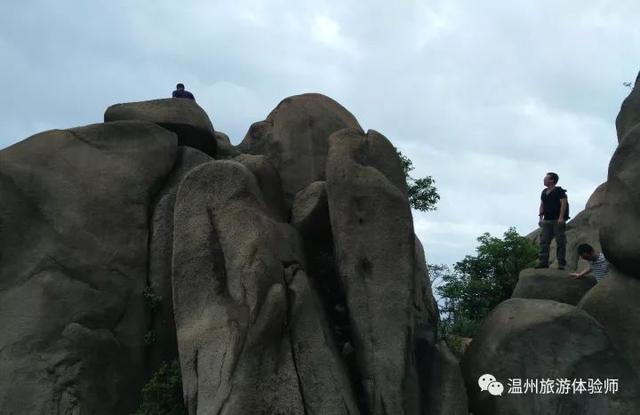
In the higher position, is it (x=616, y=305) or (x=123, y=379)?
(x=616, y=305)

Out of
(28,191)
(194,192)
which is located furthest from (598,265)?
(28,191)

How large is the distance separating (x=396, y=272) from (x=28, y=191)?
622 cm

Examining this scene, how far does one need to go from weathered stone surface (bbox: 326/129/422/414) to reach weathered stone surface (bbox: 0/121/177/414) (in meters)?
3.48

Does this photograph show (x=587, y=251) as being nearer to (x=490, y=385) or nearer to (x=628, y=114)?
(x=490, y=385)

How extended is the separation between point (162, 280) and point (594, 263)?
816 centimetres

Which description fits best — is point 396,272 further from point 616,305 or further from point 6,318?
point 6,318

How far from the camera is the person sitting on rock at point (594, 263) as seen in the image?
14.1 metres

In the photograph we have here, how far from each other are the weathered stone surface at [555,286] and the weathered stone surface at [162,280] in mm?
7050

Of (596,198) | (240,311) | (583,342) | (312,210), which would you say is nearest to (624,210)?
(583,342)

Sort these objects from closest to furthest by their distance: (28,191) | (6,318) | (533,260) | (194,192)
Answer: (194,192) → (6,318) → (28,191) → (533,260)

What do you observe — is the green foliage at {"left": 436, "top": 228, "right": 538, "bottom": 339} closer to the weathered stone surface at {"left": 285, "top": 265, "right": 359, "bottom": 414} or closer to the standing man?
the standing man

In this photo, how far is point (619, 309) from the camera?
1298 centimetres

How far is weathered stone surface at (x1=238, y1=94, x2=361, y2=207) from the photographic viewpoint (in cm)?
1398

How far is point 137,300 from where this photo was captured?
12219 millimetres
